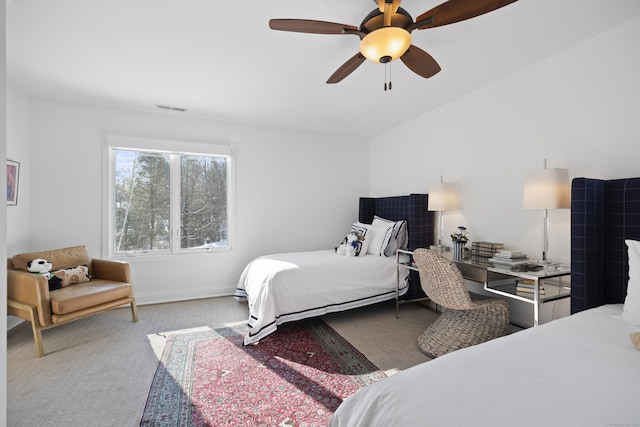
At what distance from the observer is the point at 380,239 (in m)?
3.92

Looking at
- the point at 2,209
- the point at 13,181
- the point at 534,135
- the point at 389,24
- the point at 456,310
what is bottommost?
the point at 456,310

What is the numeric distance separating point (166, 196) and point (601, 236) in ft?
14.9

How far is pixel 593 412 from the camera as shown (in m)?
0.84

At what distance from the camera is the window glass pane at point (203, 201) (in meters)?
4.19

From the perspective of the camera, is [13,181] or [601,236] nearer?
[601,236]

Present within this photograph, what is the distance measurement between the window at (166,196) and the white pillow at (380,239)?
2094mm

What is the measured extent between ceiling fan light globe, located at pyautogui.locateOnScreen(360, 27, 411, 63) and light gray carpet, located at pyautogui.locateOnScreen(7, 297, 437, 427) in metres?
2.25

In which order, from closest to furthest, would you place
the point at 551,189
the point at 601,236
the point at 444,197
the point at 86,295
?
the point at 601,236 < the point at 551,189 < the point at 86,295 < the point at 444,197

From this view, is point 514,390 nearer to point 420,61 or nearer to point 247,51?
point 420,61

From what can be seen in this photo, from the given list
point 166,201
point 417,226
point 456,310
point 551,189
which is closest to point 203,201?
point 166,201

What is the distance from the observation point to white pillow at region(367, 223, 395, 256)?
12.6 feet

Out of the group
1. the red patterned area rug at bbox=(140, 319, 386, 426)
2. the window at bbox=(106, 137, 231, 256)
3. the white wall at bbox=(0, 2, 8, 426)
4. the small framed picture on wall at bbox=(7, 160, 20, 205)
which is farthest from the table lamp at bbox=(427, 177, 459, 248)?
the small framed picture on wall at bbox=(7, 160, 20, 205)

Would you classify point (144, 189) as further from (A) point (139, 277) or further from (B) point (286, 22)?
(B) point (286, 22)

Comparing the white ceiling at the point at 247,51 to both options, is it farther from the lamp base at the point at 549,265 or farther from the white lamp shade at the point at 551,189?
the lamp base at the point at 549,265
